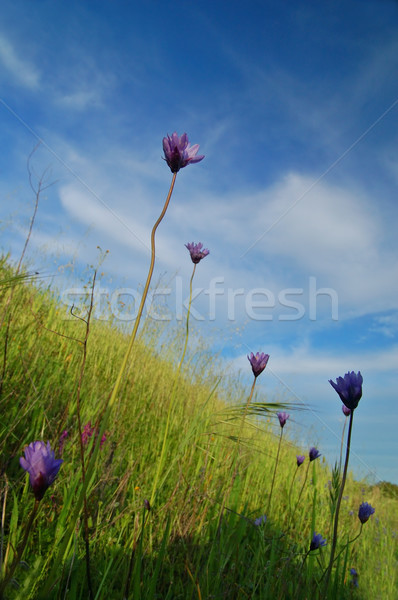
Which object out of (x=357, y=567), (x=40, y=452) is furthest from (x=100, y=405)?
(x=357, y=567)

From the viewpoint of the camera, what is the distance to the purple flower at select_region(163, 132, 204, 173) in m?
1.06

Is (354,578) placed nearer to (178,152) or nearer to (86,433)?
(86,433)

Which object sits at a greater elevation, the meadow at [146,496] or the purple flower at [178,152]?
the purple flower at [178,152]

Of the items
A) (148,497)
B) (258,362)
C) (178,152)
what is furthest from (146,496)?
(178,152)

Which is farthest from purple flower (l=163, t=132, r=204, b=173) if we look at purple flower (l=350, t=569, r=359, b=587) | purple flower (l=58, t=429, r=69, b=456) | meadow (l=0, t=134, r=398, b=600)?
purple flower (l=350, t=569, r=359, b=587)

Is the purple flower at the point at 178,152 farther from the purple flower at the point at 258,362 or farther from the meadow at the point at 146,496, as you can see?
the purple flower at the point at 258,362

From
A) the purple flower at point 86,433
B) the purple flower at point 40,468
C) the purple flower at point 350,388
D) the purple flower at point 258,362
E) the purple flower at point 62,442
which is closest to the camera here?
the purple flower at point 40,468

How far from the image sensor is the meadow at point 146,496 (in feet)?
3.67

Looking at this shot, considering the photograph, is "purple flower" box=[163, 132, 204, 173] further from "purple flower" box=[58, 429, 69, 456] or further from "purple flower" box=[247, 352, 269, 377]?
"purple flower" box=[58, 429, 69, 456]

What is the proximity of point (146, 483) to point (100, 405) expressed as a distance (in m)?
0.57

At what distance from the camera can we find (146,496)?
75.0 inches

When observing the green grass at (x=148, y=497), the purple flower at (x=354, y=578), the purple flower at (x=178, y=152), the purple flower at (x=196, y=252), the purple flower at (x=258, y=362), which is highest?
the purple flower at (x=196, y=252)

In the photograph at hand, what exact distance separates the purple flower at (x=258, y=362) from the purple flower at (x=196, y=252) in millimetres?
645

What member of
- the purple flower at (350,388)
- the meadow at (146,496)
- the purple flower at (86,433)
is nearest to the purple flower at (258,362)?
the meadow at (146,496)
